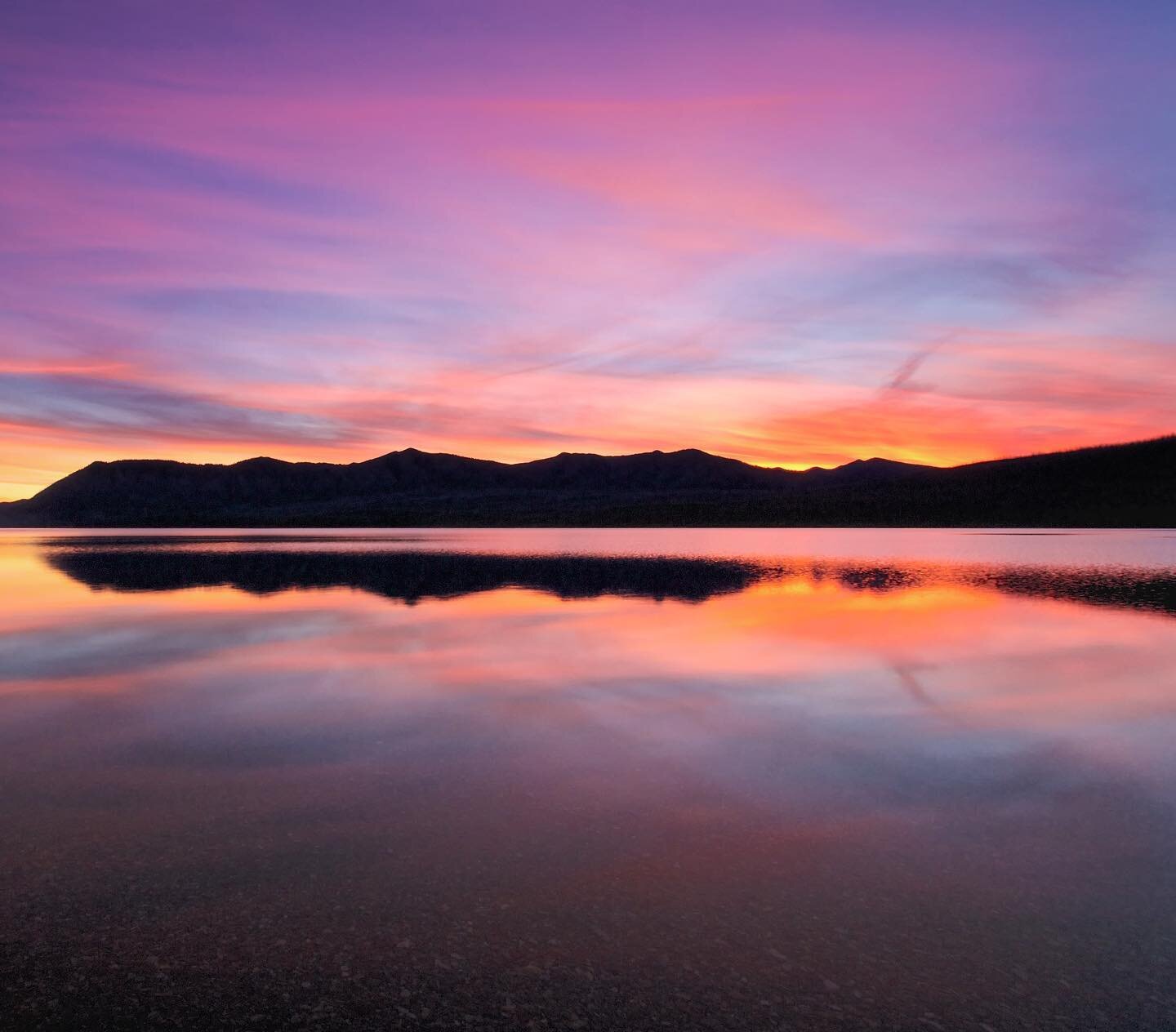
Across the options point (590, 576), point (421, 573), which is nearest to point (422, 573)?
point (421, 573)

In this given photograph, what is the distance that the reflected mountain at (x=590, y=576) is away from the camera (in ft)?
138

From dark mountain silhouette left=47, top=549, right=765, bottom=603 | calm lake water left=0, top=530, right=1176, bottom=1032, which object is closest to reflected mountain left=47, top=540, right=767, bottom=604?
dark mountain silhouette left=47, top=549, right=765, bottom=603

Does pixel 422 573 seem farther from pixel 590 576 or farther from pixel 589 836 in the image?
pixel 589 836

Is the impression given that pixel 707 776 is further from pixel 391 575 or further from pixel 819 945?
pixel 391 575

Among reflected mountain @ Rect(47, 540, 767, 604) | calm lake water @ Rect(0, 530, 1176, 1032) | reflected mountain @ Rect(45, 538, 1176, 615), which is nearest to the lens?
calm lake water @ Rect(0, 530, 1176, 1032)

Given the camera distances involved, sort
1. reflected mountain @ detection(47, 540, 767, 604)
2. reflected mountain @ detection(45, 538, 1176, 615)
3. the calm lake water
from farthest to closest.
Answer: reflected mountain @ detection(47, 540, 767, 604), reflected mountain @ detection(45, 538, 1176, 615), the calm lake water

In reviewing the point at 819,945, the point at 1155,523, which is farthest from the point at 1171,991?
the point at 1155,523

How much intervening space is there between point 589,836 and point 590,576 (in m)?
42.5

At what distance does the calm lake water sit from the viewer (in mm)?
6809

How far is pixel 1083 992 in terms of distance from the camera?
6.75 metres

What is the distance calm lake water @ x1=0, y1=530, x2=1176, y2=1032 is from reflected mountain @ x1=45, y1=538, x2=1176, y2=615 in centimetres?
1813

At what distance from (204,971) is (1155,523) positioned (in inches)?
9000

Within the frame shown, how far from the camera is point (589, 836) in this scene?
9.96 meters

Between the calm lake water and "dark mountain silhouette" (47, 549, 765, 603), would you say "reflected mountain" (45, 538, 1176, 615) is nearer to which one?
"dark mountain silhouette" (47, 549, 765, 603)
